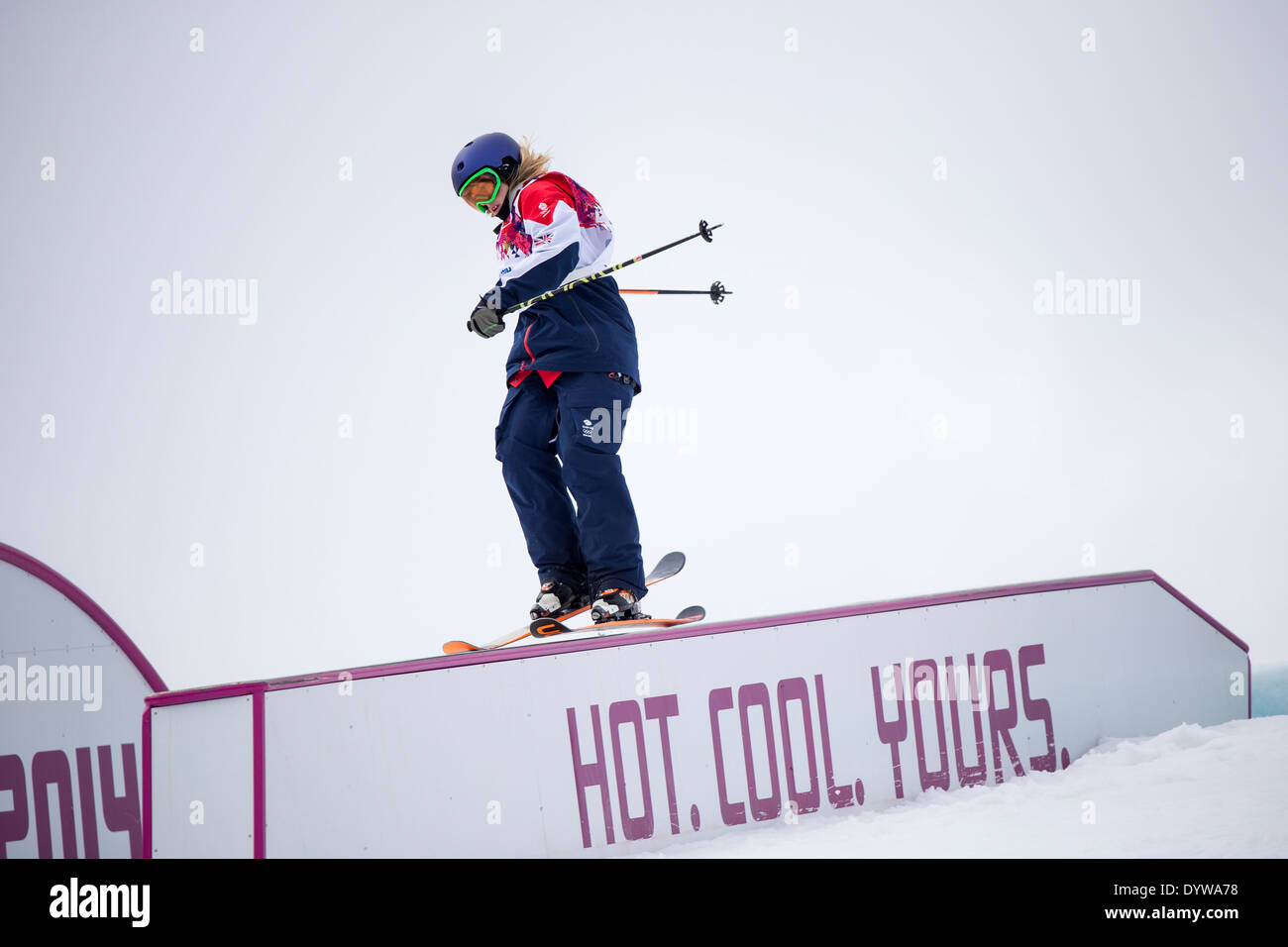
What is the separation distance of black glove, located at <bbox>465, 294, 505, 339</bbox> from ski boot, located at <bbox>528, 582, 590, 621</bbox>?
894 millimetres

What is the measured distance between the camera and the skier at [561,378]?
2924 millimetres

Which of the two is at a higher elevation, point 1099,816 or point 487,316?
point 487,316

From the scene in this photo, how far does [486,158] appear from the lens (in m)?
3.05

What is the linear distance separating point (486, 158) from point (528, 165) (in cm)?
16

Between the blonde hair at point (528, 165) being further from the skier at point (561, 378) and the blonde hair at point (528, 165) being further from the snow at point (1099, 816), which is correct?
the snow at point (1099, 816)

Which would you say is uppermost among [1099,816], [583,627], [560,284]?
[560,284]

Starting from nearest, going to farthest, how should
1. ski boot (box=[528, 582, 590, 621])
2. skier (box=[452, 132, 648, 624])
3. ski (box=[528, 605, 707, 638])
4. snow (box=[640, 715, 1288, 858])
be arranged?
snow (box=[640, 715, 1288, 858])
ski (box=[528, 605, 707, 638])
skier (box=[452, 132, 648, 624])
ski boot (box=[528, 582, 590, 621])

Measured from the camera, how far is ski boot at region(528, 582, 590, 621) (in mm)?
3035

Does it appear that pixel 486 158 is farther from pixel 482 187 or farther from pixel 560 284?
pixel 560 284

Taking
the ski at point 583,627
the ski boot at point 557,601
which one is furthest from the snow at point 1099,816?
the ski boot at point 557,601

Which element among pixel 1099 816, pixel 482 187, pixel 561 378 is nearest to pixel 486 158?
pixel 482 187

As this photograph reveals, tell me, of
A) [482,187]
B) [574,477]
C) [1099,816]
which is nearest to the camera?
[1099,816]

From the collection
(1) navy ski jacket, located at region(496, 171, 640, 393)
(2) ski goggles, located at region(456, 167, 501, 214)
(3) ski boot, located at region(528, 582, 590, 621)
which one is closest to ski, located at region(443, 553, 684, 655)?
(3) ski boot, located at region(528, 582, 590, 621)

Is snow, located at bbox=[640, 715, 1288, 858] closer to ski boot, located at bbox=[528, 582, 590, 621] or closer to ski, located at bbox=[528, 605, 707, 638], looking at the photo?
ski, located at bbox=[528, 605, 707, 638]
